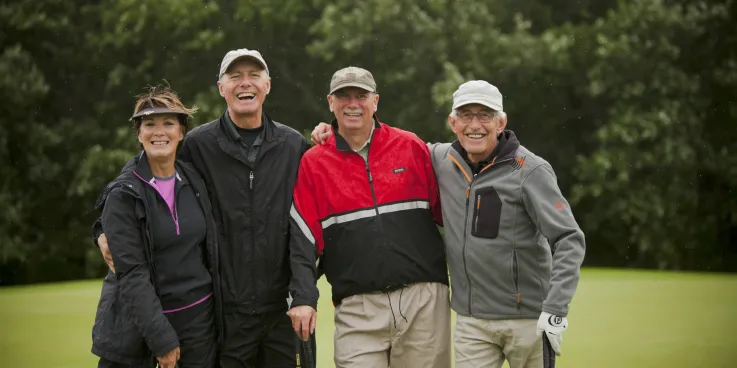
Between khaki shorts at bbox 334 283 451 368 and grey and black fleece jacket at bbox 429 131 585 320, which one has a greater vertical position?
grey and black fleece jacket at bbox 429 131 585 320

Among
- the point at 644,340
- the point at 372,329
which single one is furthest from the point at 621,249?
the point at 372,329

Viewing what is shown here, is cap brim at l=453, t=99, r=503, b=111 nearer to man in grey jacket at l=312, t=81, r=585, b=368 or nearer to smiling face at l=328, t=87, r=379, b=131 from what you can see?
man in grey jacket at l=312, t=81, r=585, b=368

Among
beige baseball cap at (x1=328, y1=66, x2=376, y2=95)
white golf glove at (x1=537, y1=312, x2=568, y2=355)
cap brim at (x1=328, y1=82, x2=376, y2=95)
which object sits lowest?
white golf glove at (x1=537, y1=312, x2=568, y2=355)

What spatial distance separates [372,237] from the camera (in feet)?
15.0

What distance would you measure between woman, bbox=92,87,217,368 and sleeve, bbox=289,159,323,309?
0.39m

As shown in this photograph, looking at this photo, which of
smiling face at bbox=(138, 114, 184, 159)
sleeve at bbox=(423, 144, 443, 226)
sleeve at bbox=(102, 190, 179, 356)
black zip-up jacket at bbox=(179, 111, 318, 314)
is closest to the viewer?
sleeve at bbox=(102, 190, 179, 356)

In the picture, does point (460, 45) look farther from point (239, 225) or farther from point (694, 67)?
point (239, 225)

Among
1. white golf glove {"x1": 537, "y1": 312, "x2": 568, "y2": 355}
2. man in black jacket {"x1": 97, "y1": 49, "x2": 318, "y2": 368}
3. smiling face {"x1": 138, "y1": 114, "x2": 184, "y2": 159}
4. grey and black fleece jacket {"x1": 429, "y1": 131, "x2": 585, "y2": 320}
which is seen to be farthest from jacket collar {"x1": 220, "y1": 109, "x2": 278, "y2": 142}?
white golf glove {"x1": 537, "y1": 312, "x2": 568, "y2": 355}

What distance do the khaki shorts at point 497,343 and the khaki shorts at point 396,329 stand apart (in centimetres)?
14

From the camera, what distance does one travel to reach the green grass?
8.66 m

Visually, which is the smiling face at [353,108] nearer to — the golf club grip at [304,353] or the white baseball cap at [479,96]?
the white baseball cap at [479,96]

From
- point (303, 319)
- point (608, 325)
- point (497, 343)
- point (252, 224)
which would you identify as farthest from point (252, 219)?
point (608, 325)

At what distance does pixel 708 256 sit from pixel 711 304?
10329 mm

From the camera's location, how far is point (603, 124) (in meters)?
22.7
